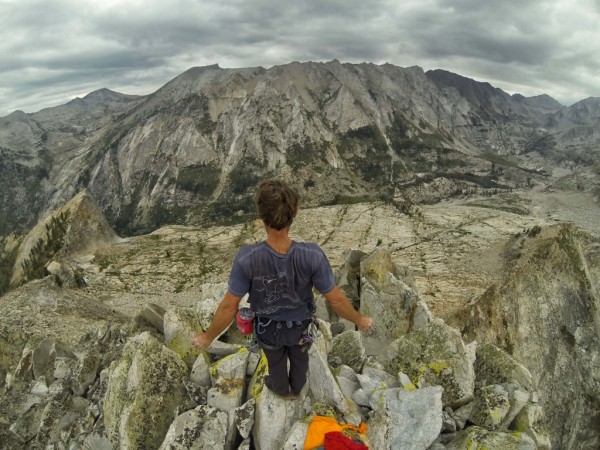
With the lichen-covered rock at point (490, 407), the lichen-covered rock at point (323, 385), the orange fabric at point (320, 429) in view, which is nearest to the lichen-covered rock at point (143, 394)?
the lichen-covered rock at point (323, 385)

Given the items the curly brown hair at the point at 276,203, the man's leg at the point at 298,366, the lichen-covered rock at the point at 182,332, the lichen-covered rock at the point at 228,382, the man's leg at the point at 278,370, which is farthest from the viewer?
the lichen-covered rock at the point at 182,332

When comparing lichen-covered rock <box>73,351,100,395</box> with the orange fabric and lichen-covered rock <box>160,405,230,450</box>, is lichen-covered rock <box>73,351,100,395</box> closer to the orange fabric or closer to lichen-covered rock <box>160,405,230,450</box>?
lichen-covered rock <box>160,405,230,450</box>

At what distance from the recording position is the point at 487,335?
84.7 feet

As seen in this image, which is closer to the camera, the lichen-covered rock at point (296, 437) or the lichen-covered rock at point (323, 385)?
the lichen-covered rock at point (296, 437)

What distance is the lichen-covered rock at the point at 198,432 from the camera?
9.52 meters

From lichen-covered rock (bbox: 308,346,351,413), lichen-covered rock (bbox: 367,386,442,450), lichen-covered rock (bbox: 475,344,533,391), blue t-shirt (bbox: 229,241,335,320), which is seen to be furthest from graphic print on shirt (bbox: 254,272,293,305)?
lichen-covered rock (bbox: 475,344,533,391)

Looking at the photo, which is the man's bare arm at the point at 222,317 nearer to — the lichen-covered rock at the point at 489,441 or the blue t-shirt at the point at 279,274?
the blue t-shirt at the point at 279,274

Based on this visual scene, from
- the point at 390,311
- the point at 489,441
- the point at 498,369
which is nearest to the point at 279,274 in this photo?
the point at 489,441

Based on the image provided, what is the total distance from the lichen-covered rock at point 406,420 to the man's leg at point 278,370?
225cm

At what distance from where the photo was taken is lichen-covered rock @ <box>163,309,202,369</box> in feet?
43.7

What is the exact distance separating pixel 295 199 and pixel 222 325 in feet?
10.5

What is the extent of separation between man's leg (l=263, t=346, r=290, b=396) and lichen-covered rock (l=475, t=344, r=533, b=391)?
23.1 feet

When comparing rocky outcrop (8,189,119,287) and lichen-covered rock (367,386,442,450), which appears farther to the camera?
rocky outcrop (8,189,119,287)

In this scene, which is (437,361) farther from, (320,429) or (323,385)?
(320,429)
